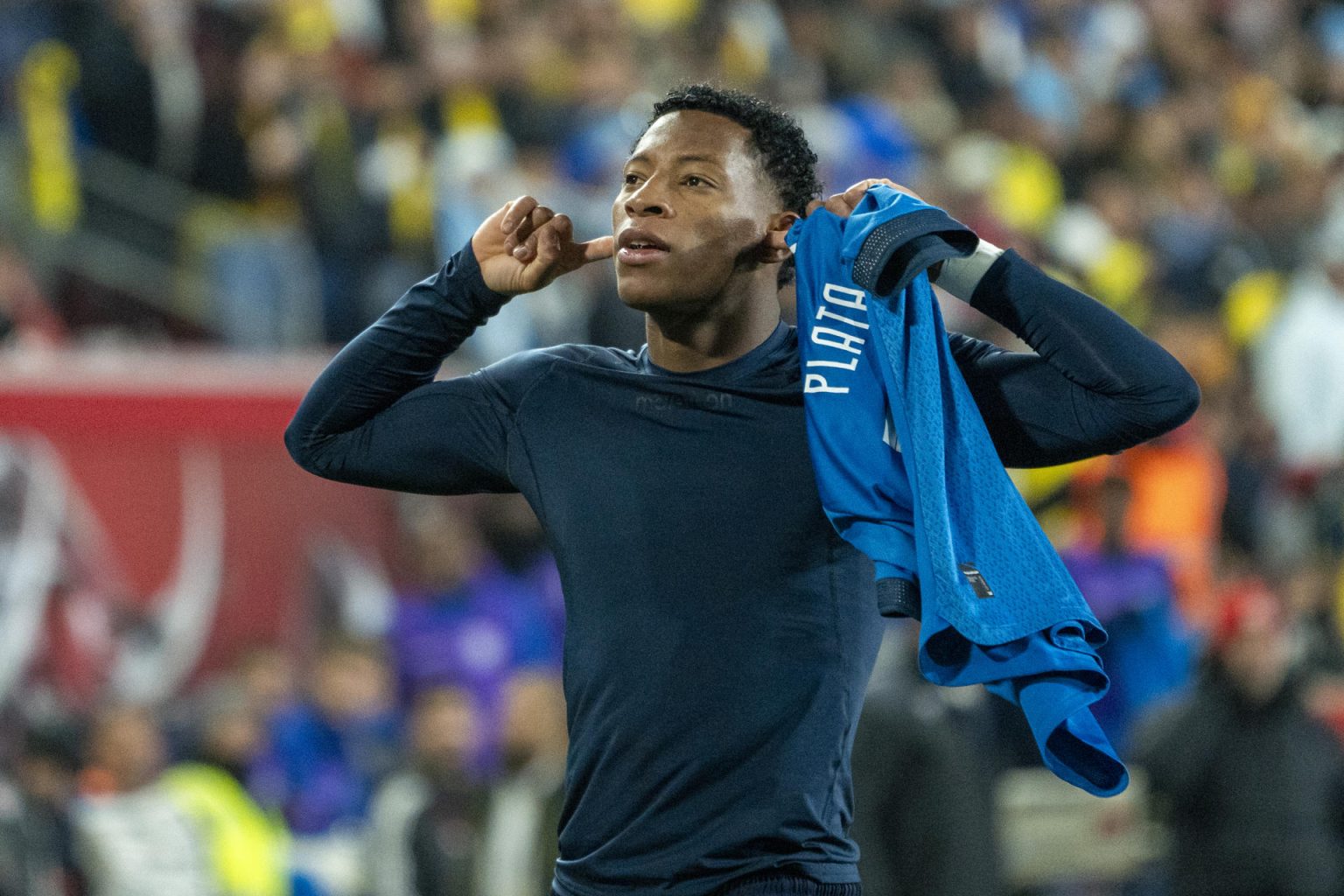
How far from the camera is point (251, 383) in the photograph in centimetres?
719

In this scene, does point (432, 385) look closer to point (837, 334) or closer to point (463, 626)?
point (837, 334)

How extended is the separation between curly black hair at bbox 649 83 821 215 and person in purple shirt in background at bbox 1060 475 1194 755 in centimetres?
380

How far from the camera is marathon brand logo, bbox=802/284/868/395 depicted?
8.86 ft

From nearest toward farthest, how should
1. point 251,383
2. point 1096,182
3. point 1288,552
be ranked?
1. point 251,383
2. point 1288,552
3. point 1096,182

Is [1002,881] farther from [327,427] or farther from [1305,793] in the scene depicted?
[327,427]

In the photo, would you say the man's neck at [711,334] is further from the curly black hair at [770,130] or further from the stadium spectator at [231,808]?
the stadium spectator at [231,808]

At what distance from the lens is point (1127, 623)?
653cm

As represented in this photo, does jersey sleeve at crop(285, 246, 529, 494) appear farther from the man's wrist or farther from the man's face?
the man's wrist

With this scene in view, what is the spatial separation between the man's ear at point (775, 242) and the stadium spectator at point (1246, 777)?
Result: 11.5 ft

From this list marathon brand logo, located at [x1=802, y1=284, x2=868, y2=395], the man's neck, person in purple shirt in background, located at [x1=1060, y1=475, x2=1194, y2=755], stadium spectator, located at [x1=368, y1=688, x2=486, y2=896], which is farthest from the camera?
person in purple shirt in background, located at [x1=1060, y1=475, x2=1194, y2=755]

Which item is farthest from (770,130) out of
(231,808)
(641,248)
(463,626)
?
(463,626)

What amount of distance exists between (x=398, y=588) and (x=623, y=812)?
15.8 ft

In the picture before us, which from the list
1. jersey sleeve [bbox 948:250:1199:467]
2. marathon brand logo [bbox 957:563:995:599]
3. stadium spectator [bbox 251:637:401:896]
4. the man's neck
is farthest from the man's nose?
stadium spectator [bbox 251:637:401:896]

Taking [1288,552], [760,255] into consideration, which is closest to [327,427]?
[760,255]
